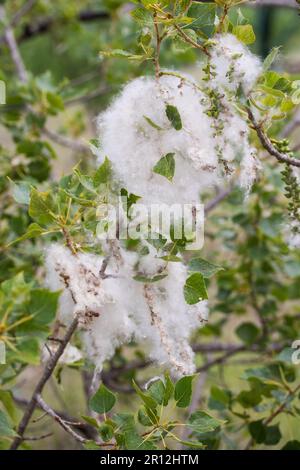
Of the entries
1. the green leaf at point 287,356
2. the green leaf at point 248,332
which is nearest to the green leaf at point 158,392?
the green leaf at point 287,356

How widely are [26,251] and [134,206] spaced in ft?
1.32

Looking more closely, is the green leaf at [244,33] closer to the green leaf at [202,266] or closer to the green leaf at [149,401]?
the green leaf at [202,266]

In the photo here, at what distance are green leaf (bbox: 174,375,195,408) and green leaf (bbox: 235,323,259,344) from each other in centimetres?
55

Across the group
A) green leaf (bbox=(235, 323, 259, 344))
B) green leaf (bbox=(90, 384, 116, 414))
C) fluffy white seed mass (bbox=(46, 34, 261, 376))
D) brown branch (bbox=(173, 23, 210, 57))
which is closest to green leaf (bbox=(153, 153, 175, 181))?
fluffy white seed mass (bbox=(46, 34, 261, 376))

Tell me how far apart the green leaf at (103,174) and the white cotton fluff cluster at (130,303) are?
0.08 metres

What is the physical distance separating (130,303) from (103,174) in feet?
0.44

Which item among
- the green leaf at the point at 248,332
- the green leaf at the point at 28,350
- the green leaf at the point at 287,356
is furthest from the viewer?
the green leaf at the point at 248,332

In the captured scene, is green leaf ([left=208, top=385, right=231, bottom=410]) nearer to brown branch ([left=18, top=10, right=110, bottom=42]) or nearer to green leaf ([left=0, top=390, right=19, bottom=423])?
green leaf ([left=0, top=390, right=19, bottom=423])

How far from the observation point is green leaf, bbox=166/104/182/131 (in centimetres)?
56

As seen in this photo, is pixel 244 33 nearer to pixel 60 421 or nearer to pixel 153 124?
pixel 153 124

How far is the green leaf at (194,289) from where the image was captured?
0.59m

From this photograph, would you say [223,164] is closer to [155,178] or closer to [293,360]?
[155,178]

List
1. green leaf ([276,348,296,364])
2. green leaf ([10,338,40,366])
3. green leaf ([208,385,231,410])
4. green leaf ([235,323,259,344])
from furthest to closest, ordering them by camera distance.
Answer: green leaf ([235,323,259,344]) < green leaf ([208,385,231,410]) < green leaf ([276,348,296,364]) < green leaf ([10,338,40,366])

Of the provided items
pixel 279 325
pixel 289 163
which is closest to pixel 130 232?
pixel 289 163
